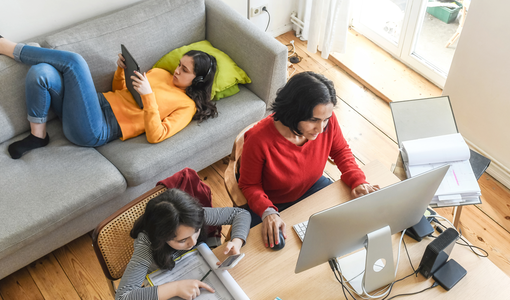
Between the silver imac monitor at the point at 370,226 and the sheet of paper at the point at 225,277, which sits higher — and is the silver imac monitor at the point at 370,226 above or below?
above

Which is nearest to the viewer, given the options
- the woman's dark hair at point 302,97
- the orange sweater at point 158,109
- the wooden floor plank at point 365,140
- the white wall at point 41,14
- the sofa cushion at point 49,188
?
the woman's dark hair at point 302,97

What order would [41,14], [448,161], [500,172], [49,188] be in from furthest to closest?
1. [500,172]
2. [41,14]
3. [49,188]
4. [448,161]

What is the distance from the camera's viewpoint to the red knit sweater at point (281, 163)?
1.49m

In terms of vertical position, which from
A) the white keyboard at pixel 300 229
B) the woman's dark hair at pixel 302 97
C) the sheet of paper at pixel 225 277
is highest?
the woman's dark hair at pixel 302 97

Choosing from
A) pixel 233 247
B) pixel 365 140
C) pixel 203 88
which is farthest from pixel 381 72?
pixel 233 247

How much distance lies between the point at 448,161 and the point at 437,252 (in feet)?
1.95

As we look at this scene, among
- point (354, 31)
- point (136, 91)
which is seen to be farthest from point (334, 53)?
point (136, 91)

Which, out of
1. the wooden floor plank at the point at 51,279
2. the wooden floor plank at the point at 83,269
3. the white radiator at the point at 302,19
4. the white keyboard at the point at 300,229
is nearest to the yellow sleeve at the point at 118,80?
the wooden floor plank at the point at 83,269

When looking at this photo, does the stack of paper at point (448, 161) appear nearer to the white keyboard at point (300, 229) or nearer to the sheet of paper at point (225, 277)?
the white keyboard at point (300, 229)

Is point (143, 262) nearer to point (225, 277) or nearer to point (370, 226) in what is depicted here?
point (225, 277)

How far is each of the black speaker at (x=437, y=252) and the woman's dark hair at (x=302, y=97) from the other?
54 cm

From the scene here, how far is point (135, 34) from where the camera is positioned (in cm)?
225

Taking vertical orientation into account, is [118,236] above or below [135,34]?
below

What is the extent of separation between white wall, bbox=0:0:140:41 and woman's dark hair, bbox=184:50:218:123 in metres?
0.70
